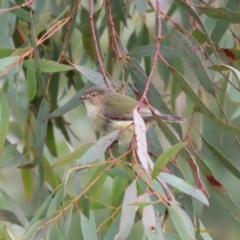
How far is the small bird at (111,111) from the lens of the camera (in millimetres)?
1605

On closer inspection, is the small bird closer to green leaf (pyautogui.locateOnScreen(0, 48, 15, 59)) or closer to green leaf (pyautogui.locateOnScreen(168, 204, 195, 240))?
green leaf (pyautogui.locateOnScreen(0, 48, 15, 59))

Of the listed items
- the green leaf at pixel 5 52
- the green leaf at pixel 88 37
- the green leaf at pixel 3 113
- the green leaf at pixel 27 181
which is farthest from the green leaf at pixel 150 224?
the green leaf at pixel 27 181

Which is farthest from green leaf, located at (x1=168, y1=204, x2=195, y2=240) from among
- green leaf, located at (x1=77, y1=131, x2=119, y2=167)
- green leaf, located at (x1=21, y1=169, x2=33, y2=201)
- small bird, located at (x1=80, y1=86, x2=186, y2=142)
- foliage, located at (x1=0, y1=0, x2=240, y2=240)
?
green leaf, located at (x1=21, y1=169, x2=33, y2=201)

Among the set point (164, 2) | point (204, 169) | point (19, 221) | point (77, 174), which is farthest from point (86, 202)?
point (164, 2)

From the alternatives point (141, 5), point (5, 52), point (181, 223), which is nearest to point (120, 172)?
point (181, 223)

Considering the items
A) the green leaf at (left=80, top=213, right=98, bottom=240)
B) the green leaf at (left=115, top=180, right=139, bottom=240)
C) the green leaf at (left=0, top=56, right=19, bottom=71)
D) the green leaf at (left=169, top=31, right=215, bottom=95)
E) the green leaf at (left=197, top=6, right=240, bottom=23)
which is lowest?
the green leaf at (left=80, top=213, right=98, bottom=240)

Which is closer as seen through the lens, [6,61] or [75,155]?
[6,61]

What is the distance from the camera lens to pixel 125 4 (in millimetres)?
2025

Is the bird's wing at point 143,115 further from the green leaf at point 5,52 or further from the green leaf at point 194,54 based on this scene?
the green leaf at point 5,52

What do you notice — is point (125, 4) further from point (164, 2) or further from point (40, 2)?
point (164, 2)

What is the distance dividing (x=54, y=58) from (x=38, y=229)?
29.9 inches

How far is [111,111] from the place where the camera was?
1747mm

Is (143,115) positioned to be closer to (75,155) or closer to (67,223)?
(75,155)

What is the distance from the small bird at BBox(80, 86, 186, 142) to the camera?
5.27ft
